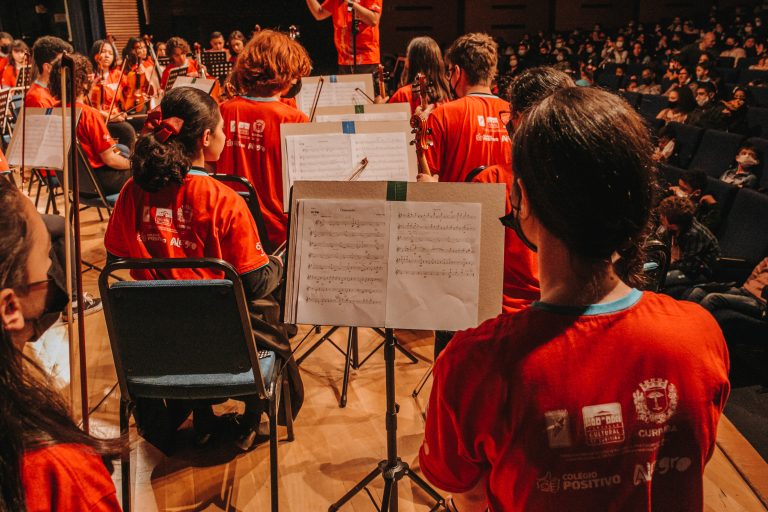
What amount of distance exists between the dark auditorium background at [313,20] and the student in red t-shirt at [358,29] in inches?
341

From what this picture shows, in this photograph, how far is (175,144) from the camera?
215 cm

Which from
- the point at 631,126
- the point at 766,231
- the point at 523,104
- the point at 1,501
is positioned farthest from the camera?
the point at 766,231

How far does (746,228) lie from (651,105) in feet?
15.5

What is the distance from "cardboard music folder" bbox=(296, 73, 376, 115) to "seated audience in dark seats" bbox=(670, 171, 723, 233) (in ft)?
7.51

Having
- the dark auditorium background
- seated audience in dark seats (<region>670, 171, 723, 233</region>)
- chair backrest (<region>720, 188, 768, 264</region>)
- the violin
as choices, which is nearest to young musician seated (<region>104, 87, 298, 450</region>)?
the violin

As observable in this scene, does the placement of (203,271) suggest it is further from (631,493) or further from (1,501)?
(631,493)

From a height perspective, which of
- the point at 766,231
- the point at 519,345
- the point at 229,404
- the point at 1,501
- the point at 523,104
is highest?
the point at 523,104

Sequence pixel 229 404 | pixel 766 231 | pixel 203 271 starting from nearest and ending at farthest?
pixel 203 271 < pixel 229 404 < pixel 766 231

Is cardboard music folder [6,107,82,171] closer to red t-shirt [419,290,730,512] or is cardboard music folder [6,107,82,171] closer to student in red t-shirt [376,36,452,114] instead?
student in red t-shirt [376,36,452,114]

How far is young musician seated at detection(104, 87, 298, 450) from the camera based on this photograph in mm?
2133

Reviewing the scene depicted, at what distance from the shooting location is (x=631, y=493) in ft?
3.04

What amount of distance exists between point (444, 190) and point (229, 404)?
70.9 inches

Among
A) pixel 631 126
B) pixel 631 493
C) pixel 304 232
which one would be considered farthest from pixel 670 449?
pixel 304 232

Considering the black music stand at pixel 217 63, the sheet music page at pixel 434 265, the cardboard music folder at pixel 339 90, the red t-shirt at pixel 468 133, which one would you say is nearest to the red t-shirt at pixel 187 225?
the sheet music page at pixel 434 265
